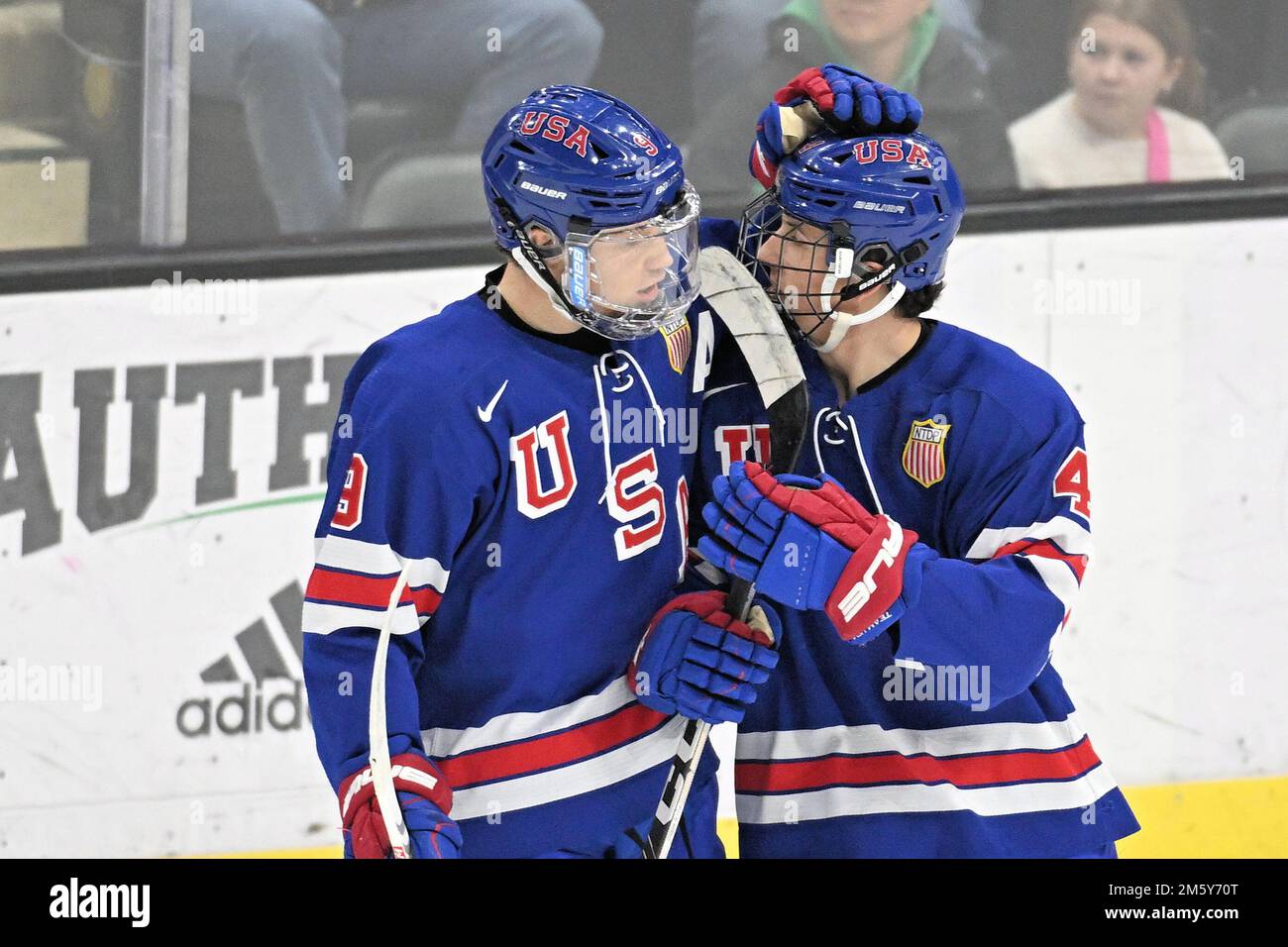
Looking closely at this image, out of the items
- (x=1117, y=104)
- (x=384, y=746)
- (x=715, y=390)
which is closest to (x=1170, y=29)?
(x=1117, y=104)

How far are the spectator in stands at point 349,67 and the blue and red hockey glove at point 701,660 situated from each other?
152cm

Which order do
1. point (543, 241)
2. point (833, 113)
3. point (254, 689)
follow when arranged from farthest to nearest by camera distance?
point (254, 689)
point (833, 113)
point (543, 241)

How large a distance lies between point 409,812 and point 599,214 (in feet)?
2.03

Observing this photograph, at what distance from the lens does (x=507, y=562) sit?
1.72 meters

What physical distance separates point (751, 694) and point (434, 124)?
163cm

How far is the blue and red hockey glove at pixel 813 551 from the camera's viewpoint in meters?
1.64

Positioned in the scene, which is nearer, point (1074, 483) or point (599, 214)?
point (599, 214)

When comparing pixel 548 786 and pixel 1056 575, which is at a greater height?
pixel 1056 575

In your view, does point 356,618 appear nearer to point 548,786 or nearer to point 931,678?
point 548,786

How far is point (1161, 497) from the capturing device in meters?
2.87

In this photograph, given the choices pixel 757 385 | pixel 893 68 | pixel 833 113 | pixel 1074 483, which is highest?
pixel 893 68

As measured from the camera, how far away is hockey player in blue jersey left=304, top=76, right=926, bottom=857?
166 centimetres

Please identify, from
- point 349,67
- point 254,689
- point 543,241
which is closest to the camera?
point 543,241
